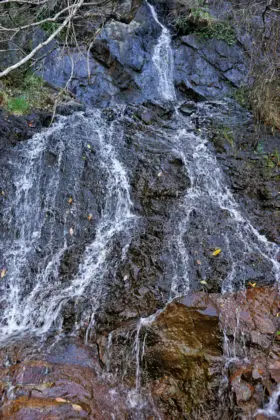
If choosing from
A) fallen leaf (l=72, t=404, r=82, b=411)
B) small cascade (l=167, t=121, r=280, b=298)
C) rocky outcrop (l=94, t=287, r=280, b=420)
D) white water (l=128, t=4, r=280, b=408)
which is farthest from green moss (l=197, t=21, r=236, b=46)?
fallen leaf (l=72, t=404, r=82, b=411)

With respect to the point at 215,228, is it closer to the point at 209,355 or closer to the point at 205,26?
the point at 209,355

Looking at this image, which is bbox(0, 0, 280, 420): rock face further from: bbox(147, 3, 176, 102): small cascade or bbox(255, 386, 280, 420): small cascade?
bbox(147, 3, 176, 102): small cascade

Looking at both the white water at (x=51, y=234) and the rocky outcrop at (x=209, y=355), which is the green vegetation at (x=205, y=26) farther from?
the rocky outcrop at (x=209, y=355)

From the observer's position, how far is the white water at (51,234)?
163 inches

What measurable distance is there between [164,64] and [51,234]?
→ 6504 millimetres

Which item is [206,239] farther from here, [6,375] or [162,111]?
[162,111]

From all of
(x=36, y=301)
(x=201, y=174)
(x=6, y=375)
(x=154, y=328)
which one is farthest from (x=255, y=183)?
(x=6, y=375)

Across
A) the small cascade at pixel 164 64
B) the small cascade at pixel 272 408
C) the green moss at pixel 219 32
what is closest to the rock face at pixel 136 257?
the small cascade at pixel 272 408

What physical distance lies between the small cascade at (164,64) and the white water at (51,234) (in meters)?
2.64

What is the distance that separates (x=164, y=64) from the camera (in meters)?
9.03

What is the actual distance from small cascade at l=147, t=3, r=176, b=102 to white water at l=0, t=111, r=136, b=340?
264 cm

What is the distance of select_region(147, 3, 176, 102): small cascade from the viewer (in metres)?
8.52

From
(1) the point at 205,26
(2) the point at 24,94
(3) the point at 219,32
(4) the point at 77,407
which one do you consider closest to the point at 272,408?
(4) the point at 77,407

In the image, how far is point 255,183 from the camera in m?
5.64
